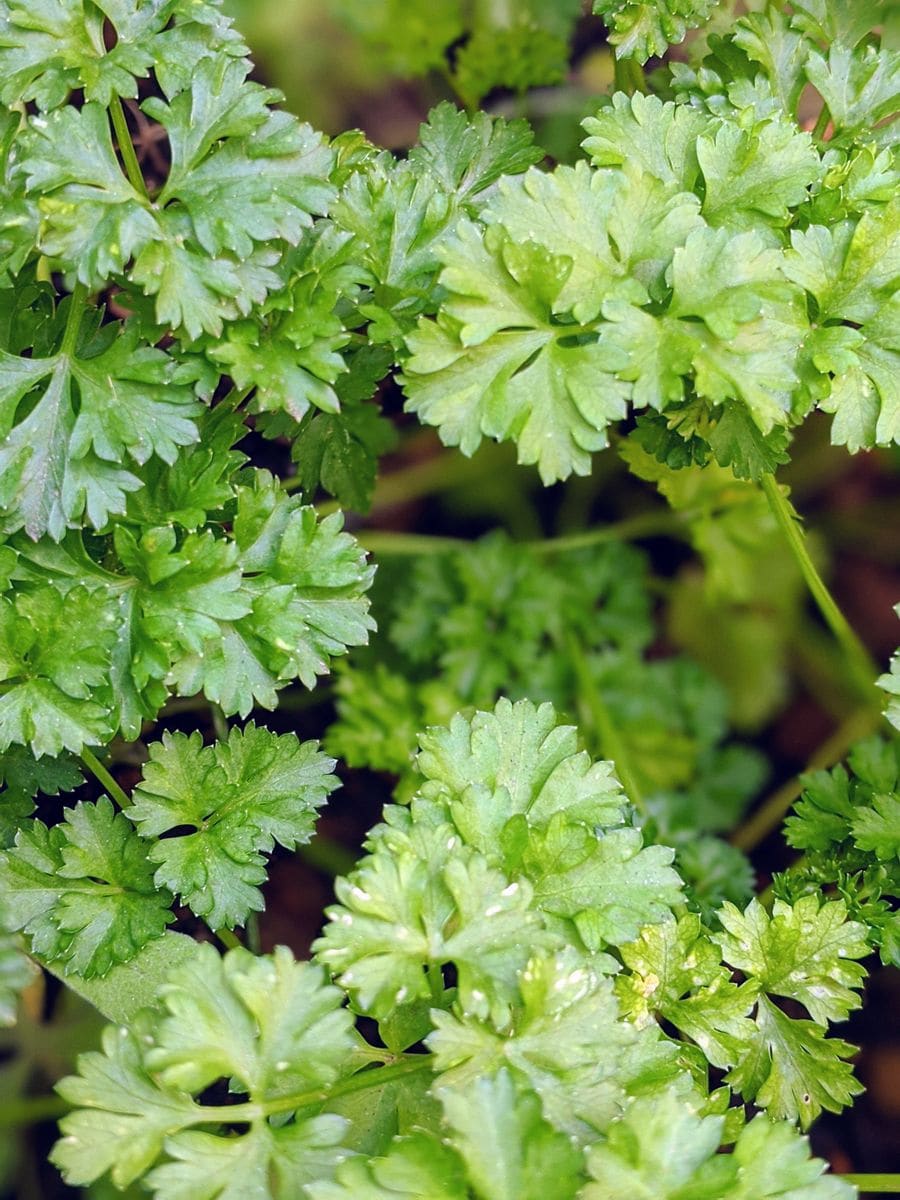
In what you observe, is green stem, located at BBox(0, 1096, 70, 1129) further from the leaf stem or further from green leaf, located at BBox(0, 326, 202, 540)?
green leaf, located at BBox(0, 326, 202, 540)

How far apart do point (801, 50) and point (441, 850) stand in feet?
4.08

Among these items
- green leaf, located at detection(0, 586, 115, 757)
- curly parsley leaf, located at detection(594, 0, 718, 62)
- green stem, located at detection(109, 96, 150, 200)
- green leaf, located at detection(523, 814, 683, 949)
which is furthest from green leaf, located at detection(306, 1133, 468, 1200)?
curly parsley leaf, located at detection(594, 0, 718, 62)

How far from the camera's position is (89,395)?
4.48 feet

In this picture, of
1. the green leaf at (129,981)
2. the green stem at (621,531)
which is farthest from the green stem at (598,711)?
the green leaf at (129,981)

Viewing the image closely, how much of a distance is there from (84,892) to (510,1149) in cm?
66

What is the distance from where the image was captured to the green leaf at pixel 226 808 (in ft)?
4.59

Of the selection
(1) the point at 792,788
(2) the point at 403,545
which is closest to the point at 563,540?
(2) the point at 403,545

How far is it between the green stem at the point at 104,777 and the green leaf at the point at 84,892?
2cm

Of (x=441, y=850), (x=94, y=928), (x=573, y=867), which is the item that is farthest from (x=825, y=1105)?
(x=94, y=928)

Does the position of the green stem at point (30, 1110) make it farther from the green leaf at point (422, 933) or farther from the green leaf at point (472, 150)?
the green leaf at point (472, 150)

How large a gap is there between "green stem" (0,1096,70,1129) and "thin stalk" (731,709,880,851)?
131 cm

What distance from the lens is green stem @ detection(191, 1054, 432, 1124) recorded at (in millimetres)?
1172

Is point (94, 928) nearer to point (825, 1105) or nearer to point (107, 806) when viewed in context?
point (107, 806)

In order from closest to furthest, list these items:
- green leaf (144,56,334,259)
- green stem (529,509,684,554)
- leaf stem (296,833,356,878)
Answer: green leaf (144,56,334,259), leaf stem (296,833,356,878), green stem (529,509,684,554)
